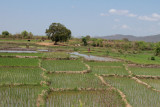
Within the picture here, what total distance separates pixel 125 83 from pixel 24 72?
7187 millimetres

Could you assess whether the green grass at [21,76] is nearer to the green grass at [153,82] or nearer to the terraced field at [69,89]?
the terraced field at [69,89]

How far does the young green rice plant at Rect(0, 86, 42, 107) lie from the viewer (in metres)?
7.34

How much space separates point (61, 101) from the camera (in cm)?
793

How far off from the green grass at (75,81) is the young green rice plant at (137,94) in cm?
126

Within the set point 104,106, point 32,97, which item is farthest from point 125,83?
point 32,97

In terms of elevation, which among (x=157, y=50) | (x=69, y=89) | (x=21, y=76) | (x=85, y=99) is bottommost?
(x=85, y=99)

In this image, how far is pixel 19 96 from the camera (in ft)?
26.9

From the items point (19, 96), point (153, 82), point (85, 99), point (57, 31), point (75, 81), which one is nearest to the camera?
point (19, 96)

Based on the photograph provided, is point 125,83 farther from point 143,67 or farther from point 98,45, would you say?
point 98,45

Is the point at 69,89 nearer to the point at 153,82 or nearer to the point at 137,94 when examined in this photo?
the point at 137,94

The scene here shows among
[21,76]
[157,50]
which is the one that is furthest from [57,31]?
[21,76]

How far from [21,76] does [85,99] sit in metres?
5.15

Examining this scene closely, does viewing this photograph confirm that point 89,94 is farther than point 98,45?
No

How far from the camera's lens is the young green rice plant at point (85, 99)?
7.72m
